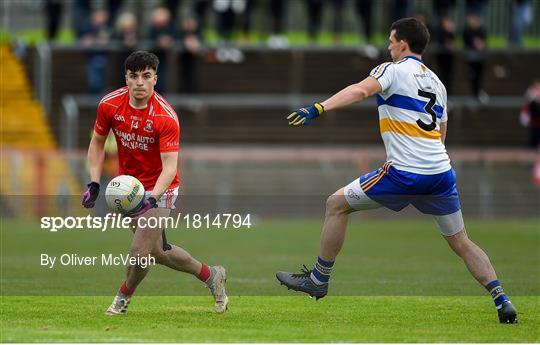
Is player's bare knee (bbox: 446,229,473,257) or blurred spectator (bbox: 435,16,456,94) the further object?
blurred spectator (bbox: 435,16,456,94)

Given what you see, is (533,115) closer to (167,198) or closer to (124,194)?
(167,198)

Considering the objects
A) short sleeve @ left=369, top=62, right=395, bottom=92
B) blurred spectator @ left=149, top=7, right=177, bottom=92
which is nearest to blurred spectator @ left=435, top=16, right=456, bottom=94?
blurred spectator @ left=149, top=7, right=177, bottom=92

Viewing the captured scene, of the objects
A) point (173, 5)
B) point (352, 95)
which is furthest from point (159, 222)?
point (173, 5)

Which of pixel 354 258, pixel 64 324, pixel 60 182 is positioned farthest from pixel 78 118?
pixel 64 324

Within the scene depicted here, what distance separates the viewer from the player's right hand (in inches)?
444

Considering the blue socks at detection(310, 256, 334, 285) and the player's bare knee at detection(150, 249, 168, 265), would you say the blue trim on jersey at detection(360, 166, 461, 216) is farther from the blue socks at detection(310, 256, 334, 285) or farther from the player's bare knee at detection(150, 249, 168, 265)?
the player's bare knee at detection(150, 249, 168, 265)

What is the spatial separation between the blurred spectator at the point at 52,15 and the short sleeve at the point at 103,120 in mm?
21951

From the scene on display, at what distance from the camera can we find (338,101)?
10.8 meters

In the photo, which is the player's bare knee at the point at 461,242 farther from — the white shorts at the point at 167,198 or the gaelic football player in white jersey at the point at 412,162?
the white shorts at the point at 167,198

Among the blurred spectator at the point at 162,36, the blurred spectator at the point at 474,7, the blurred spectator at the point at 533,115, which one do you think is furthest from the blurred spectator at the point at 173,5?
the blurred spectator at the point at 533,115

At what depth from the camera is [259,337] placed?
10141 mm

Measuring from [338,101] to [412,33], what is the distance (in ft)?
3.28

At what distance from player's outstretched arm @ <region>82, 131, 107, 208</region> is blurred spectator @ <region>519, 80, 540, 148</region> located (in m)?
21.4

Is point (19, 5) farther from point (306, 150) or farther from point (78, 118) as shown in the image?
point (306, 150)
